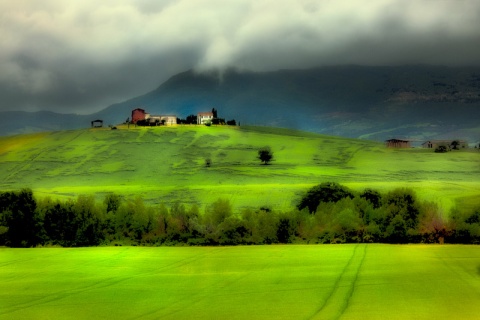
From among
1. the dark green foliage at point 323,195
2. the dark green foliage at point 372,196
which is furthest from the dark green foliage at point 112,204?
the dark green foliage at point 372,196

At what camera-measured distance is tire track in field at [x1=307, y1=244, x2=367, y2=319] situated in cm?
4133

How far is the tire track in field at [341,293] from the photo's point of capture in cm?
4133

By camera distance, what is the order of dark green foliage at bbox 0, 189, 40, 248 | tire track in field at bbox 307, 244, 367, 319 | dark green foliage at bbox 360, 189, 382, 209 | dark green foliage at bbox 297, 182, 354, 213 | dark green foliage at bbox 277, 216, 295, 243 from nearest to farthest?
tire track in field at bbox 307, 244, 367, 319 < dark green foliage at bbox 277, 216, 295, 243 < dark green foliage at bbox 0, 189, 40, 248 < dark green foliage at bbox 360, 189, 382, 209 < dark green foliage at bbox 297, 182, 354, 213

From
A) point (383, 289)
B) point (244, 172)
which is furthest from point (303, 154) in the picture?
point (383, 289)

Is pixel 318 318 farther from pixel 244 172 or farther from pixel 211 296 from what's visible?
pixel 244 172

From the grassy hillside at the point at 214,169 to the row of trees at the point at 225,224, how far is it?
1849 cm

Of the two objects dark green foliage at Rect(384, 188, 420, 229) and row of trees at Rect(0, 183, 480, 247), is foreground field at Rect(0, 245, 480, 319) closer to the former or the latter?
row of trees at Rect(0, 183, 480, 247)

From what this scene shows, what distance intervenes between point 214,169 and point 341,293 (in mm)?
110506

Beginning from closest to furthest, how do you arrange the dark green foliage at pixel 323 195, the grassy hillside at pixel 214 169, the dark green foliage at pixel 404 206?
the dark green foliage at pixel 404 206 < the dark green foliage at pixel 323 195 < the grassy hillside at pixel 214 169

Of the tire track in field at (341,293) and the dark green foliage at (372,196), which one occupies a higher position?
the dark green foliage at (372,196)

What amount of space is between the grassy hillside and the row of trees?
18495 mm

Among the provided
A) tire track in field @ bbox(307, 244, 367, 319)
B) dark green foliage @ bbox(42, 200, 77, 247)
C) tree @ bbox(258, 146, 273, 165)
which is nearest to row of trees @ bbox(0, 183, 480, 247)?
dark green foliage @ bbox(42, 200, 77, 247)

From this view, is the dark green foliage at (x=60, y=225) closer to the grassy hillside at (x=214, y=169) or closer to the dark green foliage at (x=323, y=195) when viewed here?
the grassy hillside at (x=214, y=169)

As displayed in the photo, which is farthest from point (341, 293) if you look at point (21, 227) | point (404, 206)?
point (21, 227)
